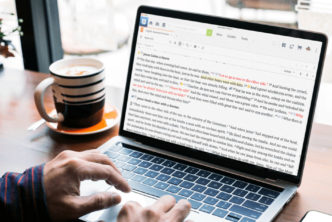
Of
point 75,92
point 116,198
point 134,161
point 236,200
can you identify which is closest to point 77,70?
point 75,92

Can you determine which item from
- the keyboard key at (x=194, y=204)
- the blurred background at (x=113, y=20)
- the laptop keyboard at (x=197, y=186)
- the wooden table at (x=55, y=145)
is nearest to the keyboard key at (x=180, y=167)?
the laptop keyboard at (x=197, y=186)

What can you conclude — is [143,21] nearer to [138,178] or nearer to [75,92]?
[75,92]

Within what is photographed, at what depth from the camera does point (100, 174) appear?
31.3 inches

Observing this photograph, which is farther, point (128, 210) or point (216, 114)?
point (216, 114)

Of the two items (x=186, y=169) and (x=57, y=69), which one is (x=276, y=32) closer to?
(x=186, y=169)

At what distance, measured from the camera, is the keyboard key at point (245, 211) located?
30.0 inches

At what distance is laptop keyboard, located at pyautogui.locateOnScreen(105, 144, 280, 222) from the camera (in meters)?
0.78

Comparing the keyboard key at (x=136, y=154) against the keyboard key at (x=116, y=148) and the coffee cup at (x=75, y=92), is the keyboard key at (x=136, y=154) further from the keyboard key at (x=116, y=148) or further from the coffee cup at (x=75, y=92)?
the coffee cup at (x=75, y=92)

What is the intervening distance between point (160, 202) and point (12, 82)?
76cm

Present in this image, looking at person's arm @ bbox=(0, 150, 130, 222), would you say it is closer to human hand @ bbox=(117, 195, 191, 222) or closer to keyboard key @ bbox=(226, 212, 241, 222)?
human hand @ bbox=(117, 195, 191, 222)

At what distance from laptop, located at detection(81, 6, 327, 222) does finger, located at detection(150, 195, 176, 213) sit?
0.13 ft

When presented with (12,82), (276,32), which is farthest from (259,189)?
(12,82)

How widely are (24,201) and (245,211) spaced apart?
39 cm

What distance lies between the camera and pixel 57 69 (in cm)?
107
